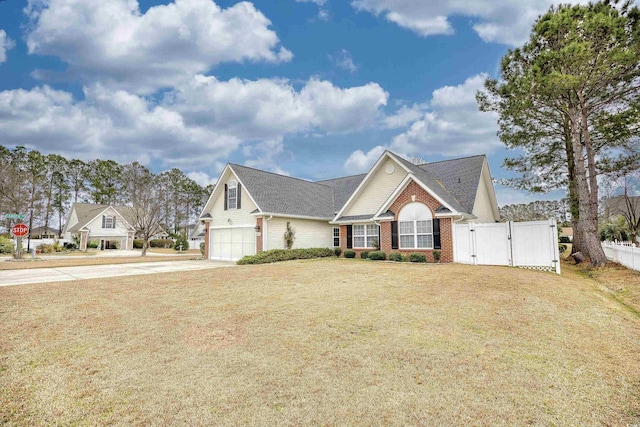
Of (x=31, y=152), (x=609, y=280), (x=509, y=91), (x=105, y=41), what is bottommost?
(x=609, y=280)

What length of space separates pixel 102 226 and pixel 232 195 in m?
34.1

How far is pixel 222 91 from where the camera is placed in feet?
76.9

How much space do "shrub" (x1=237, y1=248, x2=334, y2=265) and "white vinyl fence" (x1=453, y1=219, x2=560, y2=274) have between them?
9.12 metres

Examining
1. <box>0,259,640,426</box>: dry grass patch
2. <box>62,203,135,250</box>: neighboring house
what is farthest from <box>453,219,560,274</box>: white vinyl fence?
<box>62,203,135,250</box>: neighboring house

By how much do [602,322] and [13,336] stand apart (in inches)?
469

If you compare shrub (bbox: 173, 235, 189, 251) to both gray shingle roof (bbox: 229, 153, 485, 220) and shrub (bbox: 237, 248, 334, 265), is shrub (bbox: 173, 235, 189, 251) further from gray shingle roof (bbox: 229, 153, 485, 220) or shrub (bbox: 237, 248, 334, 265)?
shrub (bbox: 237, 248, 334, 265)

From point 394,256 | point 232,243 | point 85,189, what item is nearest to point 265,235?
point 232,243

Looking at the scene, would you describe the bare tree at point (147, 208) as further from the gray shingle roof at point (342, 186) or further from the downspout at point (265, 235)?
the downspout at point (265, 235)

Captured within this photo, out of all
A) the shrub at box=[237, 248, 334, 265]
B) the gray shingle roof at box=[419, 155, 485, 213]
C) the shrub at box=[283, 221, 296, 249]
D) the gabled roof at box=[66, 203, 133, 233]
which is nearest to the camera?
the shrub at box=[237, 248, 334, 265]

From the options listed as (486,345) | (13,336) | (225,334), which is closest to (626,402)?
(486,345)

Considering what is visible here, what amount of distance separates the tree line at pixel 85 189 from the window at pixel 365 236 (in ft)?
87.0

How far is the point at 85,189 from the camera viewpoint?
2346 inches

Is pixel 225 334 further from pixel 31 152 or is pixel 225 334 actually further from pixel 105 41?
pixel 31 152

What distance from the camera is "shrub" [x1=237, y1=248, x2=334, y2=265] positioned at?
776 inches
